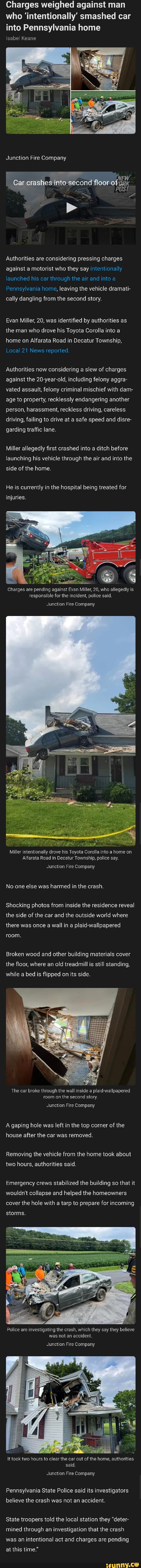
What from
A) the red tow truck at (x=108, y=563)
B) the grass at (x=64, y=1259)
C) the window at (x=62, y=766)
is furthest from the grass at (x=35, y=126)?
the grass at (x=64, y=1259)

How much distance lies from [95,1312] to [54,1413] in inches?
35.7

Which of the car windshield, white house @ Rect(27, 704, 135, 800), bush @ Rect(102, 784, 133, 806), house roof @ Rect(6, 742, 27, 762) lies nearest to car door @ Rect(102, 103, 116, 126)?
white house @ Rect(27, 704, 135, 800)

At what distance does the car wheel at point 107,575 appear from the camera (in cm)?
1057

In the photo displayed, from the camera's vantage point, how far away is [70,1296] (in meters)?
9.10

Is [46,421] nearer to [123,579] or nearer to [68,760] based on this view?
[123,579]

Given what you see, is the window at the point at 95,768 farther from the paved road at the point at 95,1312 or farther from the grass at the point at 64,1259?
the paved road at the point at 95,1312

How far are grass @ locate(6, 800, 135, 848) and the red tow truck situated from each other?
7.91ft

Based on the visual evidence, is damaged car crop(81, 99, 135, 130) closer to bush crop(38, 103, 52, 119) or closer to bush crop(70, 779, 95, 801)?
bush crop(38, 103, 52, 119)

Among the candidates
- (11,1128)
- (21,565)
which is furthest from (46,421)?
(11,1128)

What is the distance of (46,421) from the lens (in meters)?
9.73

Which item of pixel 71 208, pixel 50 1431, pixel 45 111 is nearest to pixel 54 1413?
pixel 50 1431

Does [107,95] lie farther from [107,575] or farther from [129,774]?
[129,774]

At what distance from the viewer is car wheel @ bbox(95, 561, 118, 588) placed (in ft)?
34.7

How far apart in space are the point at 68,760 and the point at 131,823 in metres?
0.94
